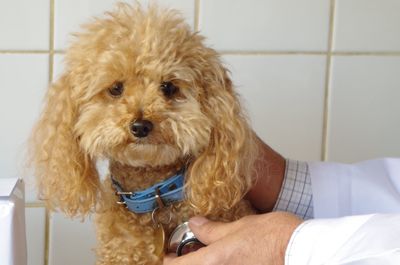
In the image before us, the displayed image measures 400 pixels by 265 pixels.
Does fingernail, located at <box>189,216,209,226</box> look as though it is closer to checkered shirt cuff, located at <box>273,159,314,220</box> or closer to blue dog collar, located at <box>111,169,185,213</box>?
blue dog collar, located at <box>111,169,185,213</box>

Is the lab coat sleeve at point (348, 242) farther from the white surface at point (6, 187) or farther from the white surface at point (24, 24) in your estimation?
the white surface at point (24, 24)

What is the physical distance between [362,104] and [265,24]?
0.20 meters

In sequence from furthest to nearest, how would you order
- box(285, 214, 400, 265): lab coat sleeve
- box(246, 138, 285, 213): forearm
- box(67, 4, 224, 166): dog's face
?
box(246, 138, 285, 213): forearm
box(67, 4, 224, 166): dog's face
box(285, 214, 400, 265): lab coat sleeve

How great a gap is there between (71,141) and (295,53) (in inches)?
15.6

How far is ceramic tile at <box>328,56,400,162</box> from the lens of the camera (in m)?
0.91

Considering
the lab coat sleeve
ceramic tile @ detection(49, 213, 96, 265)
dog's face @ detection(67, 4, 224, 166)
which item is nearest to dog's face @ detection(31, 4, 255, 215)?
dog's face @ detection(67, 4, 224, 166)

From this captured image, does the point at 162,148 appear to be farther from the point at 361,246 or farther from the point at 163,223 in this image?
the point at 361,246

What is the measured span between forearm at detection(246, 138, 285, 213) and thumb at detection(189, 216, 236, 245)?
0.42 ft

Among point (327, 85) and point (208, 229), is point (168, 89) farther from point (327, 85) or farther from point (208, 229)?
point (327, 85)

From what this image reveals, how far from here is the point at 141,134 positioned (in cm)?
→ 60

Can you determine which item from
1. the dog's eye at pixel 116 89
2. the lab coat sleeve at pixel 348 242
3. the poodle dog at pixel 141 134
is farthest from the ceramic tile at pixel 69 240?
the lab coat sleeve at pixel 348 242

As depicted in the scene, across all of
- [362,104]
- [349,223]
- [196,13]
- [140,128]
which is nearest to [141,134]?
[140,128]

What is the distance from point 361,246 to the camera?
53 centimetres

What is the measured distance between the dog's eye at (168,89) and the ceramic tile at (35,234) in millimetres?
341
